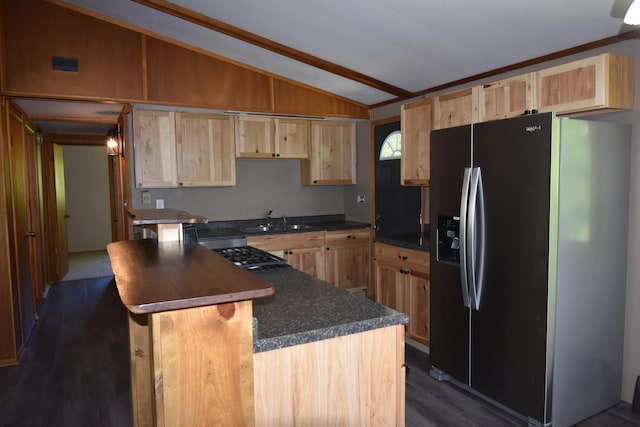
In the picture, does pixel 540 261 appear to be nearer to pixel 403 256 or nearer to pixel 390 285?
pixel 403 256

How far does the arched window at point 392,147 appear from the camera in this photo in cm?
467

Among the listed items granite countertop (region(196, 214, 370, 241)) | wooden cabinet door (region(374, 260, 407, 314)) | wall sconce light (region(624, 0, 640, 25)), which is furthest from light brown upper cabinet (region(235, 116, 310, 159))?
wall sconce light (region(624, 0, 640, 25))

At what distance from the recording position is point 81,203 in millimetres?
9023

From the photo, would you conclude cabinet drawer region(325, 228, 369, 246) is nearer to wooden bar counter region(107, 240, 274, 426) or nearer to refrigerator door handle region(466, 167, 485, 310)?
refrigerator door handle region(466, 167, 485, 310)

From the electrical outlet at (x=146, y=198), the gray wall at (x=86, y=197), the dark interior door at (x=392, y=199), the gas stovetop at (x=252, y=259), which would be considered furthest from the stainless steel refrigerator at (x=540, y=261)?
the gray wall at (x=86, y=197)

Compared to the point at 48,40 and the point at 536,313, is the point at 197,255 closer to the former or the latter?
the point at 536,313

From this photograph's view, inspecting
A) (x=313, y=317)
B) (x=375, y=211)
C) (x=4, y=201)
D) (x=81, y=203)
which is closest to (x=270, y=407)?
(x=313, y=317)

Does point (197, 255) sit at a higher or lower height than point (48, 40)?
lower

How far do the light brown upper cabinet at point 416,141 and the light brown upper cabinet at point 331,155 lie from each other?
1.39 metres

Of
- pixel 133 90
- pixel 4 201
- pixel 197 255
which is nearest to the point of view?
pixel 197 255

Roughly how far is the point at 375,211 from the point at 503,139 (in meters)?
2.54

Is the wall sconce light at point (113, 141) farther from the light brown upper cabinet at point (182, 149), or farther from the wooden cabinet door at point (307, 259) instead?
the wooden cabinet door at point (307, 259)

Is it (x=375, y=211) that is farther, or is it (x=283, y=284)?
(x=375, y=211)

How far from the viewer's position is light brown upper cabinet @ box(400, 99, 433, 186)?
360 cm
